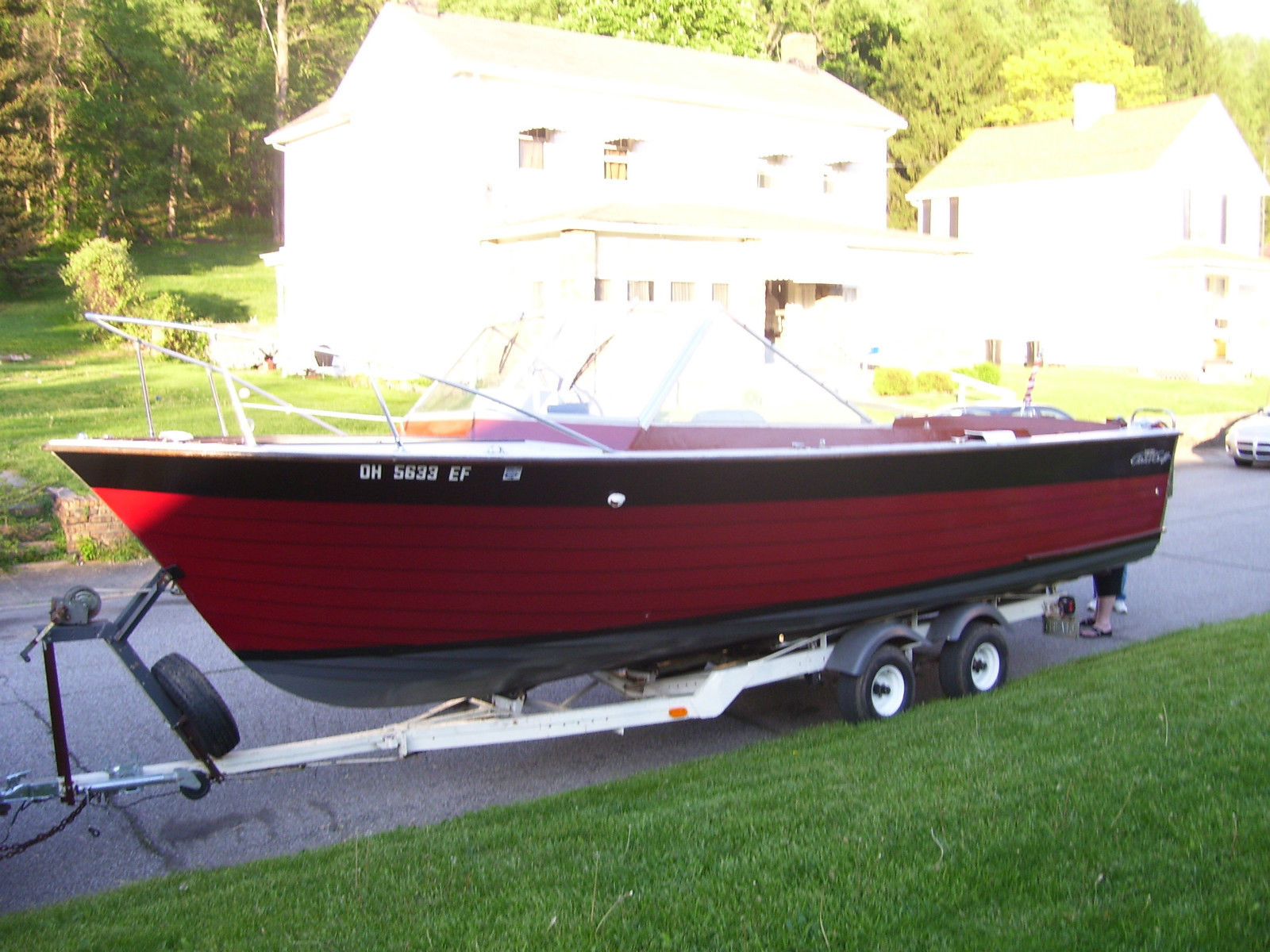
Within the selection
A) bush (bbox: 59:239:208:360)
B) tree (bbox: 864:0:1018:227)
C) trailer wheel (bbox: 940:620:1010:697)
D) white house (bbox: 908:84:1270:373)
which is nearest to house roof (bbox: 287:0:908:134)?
bush (bbox: 59:239:208:360)

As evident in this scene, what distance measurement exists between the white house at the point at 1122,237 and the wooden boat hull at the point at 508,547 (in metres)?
34.1

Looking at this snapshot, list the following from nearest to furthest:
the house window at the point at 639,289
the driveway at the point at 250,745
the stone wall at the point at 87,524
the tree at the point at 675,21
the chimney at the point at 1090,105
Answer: the driveway at the point at 250,745, the stone wall at the point at 87,524, the house window at the point at 639,289, the chimney at the point at 1090,105, the tree at the point at 675,21

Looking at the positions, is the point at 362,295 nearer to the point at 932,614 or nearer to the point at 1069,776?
the point at 932,614

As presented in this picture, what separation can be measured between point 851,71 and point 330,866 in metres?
57.5

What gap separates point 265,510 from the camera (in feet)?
17.0

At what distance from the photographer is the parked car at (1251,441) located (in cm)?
1995

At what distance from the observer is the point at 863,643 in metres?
6.77

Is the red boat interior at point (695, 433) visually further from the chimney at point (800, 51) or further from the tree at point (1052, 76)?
the tree at point (1052, 76)

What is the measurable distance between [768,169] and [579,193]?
5684 mm

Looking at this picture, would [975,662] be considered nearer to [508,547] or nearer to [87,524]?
[508,547]

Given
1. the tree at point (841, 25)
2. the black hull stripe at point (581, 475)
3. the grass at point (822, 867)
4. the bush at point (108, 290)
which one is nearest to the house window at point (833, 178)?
the bush at point (108, 290)

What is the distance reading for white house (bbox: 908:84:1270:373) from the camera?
39.2m

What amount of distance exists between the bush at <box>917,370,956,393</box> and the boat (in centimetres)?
2029

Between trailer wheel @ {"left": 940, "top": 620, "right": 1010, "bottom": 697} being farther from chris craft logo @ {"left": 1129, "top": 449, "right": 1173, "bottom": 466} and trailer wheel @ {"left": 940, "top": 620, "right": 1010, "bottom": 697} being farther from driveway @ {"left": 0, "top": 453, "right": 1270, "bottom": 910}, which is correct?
chris craft logo @ {"left": 1129, "top": 449, "right": 1173, "bottom": 466}
